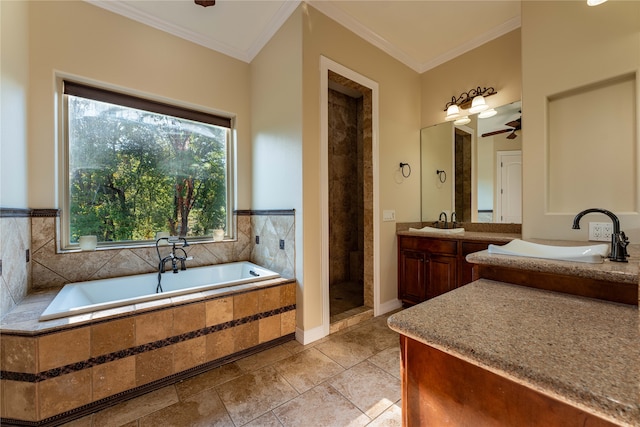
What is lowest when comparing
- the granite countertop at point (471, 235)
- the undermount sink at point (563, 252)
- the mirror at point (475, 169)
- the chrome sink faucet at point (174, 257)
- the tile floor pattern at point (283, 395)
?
the tile floor pattern at point (283, 395)

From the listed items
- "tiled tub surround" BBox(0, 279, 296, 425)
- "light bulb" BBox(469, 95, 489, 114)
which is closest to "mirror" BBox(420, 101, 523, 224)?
"light bulb" BBox(469, 95, 489, 114)

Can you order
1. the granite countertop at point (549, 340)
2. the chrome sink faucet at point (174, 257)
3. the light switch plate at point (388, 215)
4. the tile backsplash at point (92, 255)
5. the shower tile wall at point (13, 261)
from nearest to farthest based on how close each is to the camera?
the granite countertop at point (549, 340)
the shower tile wall at point (13, 261)
the tile backsplash at point (92, 255)
the chrome sink faucet at point (174, 257)
the light switch plate at point (388, 215)

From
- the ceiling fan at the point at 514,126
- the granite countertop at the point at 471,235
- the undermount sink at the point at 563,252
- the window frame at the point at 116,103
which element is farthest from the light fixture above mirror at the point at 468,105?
the window frame at the point at 116,103

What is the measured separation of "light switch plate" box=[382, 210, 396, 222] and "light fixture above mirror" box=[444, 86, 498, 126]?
1289 mm

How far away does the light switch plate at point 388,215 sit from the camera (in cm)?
280

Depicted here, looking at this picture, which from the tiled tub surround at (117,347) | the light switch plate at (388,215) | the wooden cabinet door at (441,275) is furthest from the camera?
the light switch plate at (388,215)

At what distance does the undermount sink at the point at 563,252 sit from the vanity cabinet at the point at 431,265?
2.77 ft

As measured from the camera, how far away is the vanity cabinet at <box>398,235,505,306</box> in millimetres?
2359

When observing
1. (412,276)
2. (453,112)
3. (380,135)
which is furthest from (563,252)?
(453,112)

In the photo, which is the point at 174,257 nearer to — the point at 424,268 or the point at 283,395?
the point at 283,395

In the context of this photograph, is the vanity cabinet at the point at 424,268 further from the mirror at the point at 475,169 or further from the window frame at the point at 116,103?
the window frame at the point at 116,103

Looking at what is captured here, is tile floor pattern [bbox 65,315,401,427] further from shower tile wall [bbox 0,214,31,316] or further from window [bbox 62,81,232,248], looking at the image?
window [bbox 62,81,232,248]

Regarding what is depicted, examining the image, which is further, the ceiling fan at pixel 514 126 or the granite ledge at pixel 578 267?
the ceiling fan at pixel 514 126

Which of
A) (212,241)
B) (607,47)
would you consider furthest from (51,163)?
(607,47)
